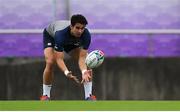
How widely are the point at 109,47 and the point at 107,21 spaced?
50 cm

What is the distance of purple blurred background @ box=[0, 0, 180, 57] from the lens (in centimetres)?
1328

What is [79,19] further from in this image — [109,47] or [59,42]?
[109,47]

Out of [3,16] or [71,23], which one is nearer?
[71,23]

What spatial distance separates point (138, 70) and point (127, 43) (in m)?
0.64

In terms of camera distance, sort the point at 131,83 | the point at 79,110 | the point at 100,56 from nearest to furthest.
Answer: the point at 79,110 → the point at 100,56 → the point at 131,83

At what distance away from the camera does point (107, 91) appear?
12930mm

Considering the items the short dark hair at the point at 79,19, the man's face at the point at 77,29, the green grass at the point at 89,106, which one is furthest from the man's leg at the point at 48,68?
the green grass at the point at 89,106

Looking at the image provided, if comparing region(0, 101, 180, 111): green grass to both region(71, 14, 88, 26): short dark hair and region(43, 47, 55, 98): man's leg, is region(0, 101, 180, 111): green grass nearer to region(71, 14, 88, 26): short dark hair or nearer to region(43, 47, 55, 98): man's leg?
region(71, 14, 88, 26): short dark hair

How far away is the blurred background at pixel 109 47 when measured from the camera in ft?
42.4

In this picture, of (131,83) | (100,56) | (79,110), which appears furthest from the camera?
(131,83)

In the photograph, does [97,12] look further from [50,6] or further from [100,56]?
[100,56]

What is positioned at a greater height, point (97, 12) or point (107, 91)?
point (97, 12)

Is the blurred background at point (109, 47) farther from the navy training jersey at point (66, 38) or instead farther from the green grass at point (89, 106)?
the green grass at point (89, 106)

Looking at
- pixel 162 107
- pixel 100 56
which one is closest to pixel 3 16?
pixel 100 56
